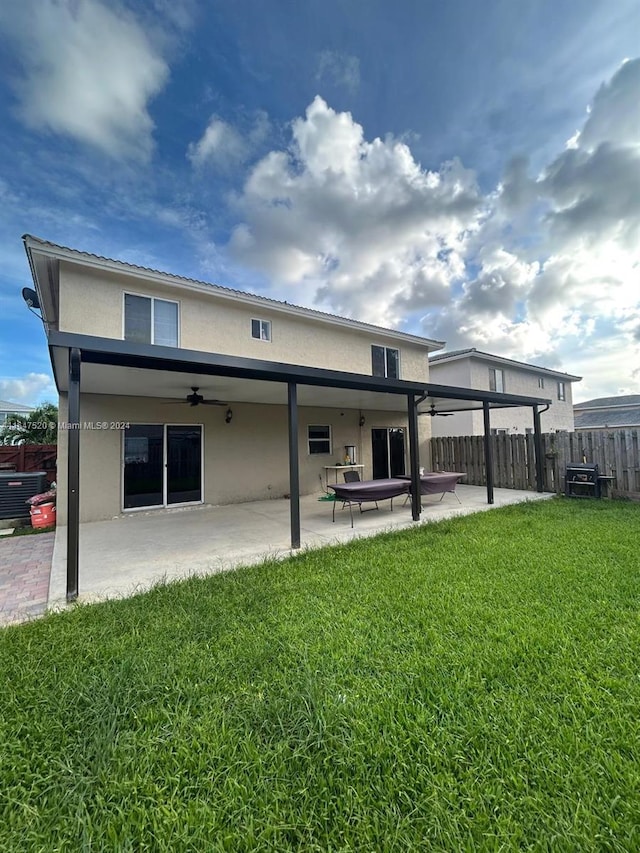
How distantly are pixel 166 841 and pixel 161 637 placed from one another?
5.85 ft

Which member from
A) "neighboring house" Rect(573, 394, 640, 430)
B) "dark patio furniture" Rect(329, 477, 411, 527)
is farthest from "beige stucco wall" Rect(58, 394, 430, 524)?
"neighboring house" Rect(573, 394, 640, 430)

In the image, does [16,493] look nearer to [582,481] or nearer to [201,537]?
[201,537]

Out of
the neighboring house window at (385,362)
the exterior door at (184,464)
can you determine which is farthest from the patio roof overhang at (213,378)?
the neighboring house window at (385,362)

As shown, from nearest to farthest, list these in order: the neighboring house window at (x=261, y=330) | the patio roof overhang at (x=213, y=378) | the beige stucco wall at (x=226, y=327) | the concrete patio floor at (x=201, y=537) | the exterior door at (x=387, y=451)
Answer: the patio roof overhang at (x=213, y=378) → the concrete patio floor at (x=201, y=537) → the beige stucco wall at (x=226, y=327) → the neighboring house window at (x=261, y=330) → the exterior door at (x=387, y=451)

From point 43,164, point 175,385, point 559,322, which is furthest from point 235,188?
point 559,322

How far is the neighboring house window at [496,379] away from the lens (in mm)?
18688

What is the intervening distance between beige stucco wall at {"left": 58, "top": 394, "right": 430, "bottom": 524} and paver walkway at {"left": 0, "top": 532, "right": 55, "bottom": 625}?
1204 mm

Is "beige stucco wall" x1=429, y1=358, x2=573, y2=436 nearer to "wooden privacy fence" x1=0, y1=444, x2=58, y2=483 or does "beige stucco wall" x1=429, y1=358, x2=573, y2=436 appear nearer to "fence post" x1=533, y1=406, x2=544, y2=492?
"fence post" x1=533, y1=406, x2=544, y2=492

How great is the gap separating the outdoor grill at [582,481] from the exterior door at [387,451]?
550cm

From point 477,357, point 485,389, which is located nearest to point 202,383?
point 477,357

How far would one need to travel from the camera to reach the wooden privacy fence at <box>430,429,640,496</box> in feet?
30.8

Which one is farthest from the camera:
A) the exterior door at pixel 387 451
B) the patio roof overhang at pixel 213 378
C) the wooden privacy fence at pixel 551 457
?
the exterior door at pixel 387 451

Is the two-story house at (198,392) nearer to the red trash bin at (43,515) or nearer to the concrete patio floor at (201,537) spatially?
the red trash bin at (43,515)

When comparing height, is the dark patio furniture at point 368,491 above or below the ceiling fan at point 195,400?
below
